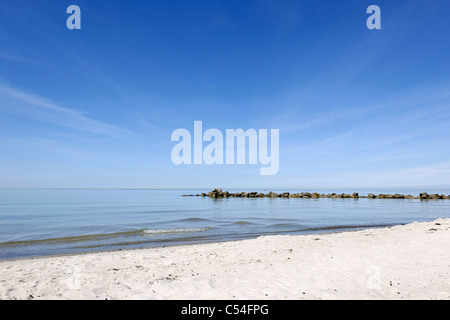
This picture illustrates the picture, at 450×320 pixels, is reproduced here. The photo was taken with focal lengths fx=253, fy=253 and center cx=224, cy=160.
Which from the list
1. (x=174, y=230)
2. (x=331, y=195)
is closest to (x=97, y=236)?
(x=174, y=230)

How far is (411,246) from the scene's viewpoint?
36.1ft

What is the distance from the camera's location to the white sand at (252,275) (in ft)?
20.8

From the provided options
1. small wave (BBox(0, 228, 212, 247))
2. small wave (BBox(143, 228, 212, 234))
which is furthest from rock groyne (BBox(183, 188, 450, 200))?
small wave (BBox(0, 228, 212, 247))

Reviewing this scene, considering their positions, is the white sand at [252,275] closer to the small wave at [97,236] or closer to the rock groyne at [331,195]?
the small wave at [97,236]

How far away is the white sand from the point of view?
6.34 m

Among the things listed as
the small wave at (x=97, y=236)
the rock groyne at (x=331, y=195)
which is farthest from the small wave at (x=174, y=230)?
the rock groyne at (x=331, y=195)

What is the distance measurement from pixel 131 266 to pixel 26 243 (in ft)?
34.9

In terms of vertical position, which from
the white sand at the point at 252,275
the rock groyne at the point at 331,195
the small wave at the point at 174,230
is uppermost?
the white sand at the point at 252,275

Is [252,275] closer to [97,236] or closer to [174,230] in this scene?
[174,230]

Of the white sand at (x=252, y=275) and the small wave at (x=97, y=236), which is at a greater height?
the white sand at (x=252, y=275)
